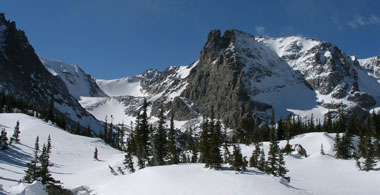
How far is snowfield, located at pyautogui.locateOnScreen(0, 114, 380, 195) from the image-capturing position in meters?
28.3

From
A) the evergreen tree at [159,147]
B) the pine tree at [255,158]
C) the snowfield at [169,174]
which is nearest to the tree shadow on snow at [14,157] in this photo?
the snowfield at [169,174]

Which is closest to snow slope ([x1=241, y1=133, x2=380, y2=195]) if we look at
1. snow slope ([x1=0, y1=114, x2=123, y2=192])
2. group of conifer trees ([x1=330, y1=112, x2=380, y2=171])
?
group of conifer trees ([x1=330, y1=112, x2=380, y2=171])

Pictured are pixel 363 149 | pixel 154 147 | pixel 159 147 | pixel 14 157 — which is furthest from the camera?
pixel 363 149

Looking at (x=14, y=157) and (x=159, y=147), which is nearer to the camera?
(x=14, y=157)

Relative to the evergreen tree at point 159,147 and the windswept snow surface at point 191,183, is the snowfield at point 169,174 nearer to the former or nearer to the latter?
the windswept snow surface at point 191,183

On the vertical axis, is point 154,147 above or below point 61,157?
above

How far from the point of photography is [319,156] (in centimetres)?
6644

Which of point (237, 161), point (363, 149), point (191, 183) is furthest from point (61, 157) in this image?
point (363, 149)

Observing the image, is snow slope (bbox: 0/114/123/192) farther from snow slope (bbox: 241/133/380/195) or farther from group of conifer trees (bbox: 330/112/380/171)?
group of conifer trees (bbox: 330/112/380/171)

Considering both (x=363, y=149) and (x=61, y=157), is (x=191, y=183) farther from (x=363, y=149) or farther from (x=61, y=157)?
(x=363, y=149)

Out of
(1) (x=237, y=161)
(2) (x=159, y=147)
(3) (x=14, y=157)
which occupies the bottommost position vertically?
(3) (x=14, y=157)

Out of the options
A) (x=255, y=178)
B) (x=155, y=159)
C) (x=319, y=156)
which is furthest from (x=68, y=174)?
(x=319, y=156)

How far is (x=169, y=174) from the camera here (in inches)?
1278

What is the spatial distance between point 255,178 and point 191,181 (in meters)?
6.89
